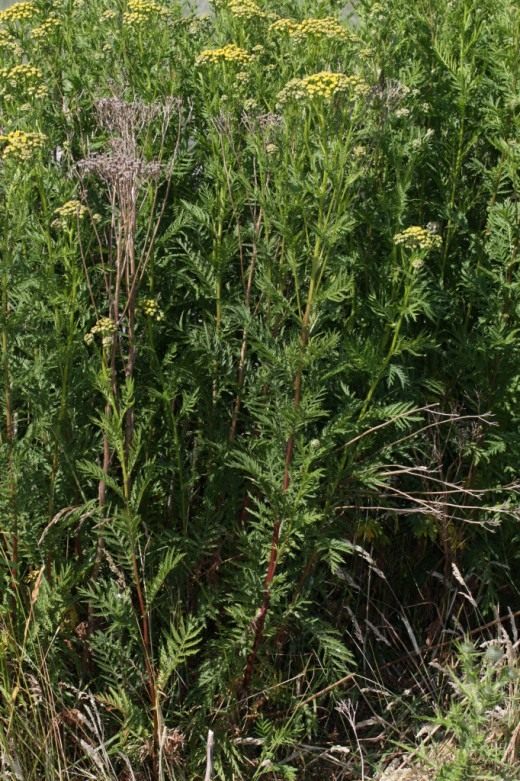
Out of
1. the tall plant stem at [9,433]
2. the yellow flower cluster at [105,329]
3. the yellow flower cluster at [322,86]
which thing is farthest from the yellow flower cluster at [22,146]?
the yellow flower cluster at [322,86]

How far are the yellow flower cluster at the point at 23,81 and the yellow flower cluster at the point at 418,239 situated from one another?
1171 millimetres

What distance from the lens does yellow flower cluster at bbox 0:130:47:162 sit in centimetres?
287

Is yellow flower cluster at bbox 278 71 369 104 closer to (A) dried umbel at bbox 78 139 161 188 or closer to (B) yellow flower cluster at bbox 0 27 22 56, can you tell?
(A) dried umbel at bbox 78 139 161 188

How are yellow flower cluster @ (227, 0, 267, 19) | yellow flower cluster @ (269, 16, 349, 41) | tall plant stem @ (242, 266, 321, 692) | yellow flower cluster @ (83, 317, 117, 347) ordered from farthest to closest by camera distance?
yellow flower cluster @ (227, 0, 267, 19) → yellow flower cluster @ (269, 16, 349, 41) → tall plant stem @ (242, 266, 321, 692) → yellow flower cluster @ (83, 317, 117, 347)

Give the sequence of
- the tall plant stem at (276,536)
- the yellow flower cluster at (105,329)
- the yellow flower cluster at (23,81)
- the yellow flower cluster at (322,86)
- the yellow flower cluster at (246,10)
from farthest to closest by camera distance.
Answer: the yellow flower cluster at (246,10), the yellow flower cluster at (23,81), the tall plant stem at (276,536), the yellow flower cluster at (105,329), the yellow flower cluster at (322,86)

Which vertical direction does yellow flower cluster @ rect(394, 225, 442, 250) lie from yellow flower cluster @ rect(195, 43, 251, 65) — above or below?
below

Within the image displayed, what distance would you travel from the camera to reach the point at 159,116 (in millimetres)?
3445

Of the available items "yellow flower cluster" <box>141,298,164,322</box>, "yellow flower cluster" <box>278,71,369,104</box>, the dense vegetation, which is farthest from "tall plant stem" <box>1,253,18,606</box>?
"yellow flower cluster" <box>278,71,369,104</box>

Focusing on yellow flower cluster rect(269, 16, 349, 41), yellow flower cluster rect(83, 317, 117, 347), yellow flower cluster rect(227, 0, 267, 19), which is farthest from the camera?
yellow flower cluster rect(227, 0, 267, 19)

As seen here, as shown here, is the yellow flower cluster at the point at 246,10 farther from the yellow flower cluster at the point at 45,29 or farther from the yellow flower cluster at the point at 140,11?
the yellow flower cluster at the point at 45,29

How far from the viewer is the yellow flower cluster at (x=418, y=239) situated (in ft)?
10.0

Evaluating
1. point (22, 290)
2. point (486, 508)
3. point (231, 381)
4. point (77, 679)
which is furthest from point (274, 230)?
point (77, 679)

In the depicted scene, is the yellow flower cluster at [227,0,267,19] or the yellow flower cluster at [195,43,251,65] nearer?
the yellow flower cluster at [195,43,251,65]

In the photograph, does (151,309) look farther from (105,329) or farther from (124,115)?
(124,115)
